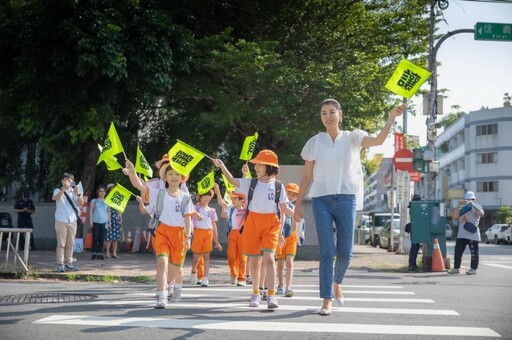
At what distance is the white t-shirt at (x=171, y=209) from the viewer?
7480 millimetres

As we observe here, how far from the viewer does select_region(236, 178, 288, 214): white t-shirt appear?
7.34m

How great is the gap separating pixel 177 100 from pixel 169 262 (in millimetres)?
14824

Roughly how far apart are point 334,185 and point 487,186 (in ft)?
187

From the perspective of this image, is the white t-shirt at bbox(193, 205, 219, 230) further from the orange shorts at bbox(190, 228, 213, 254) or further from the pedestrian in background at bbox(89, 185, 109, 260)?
the pedestrian in background at bbox(89, 185, 109, 260)

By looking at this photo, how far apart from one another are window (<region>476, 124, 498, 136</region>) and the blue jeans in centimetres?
5473

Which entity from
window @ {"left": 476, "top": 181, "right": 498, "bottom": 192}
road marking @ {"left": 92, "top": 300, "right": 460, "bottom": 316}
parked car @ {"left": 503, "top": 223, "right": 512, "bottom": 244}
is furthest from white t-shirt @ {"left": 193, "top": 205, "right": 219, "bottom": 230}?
window @ {"left": 476, "top": 181, "right": 498, "bottom": 192}

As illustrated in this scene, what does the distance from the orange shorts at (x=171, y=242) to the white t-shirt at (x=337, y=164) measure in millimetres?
1860

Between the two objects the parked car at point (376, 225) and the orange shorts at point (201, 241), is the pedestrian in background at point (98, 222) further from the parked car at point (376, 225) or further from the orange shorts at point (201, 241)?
the parked car at point (376, 225)

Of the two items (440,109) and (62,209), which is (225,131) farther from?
(62,209)

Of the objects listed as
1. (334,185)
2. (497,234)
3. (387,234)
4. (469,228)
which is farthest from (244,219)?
(497,234)

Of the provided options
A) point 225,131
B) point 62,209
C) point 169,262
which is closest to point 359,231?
point 225,131

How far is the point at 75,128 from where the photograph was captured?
1789 cm

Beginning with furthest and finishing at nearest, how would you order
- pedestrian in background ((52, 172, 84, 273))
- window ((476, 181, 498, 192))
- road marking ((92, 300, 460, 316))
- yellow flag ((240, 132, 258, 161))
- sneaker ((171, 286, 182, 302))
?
window ((476, 181, 498, 192)), pedestrian in background ((52, 172, 84, 273)), yellow flag ((240, 132, 258, 161)), sneaker ((171, 286, 182, 302)), road marking ((92, 300, 460, 316))

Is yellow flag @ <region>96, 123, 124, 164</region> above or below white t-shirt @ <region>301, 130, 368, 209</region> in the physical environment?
above
